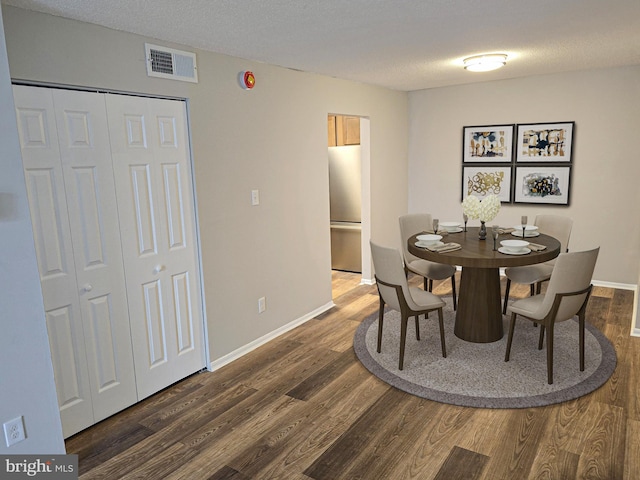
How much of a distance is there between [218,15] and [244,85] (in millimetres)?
1016

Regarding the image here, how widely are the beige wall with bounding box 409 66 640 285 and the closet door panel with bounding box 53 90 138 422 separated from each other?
14.0 ft

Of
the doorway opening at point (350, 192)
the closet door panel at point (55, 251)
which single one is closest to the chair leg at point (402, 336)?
the closet door panel at point (55, 251)

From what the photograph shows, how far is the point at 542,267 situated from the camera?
13.0 feet

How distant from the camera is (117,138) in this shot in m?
2.67

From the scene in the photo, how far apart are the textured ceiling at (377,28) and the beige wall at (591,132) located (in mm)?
688

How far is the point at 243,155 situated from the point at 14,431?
7.33 feet

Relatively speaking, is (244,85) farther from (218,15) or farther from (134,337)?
(134,337)

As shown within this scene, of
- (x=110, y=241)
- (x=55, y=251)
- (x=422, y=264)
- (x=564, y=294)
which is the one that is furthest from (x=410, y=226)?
(x=55, y=251)

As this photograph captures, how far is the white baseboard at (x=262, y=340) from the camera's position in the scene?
3452mm

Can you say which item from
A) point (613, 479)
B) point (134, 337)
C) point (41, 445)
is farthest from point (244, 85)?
point (613, 479)

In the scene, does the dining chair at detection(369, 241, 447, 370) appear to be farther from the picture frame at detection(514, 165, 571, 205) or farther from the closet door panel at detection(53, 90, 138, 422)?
the picture frame at detection(514, 165, 571, 205)

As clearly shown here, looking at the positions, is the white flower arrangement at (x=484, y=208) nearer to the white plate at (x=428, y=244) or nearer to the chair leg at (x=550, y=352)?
the white plate at (x=428, y=244)

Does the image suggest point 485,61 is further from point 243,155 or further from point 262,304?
point 262,304

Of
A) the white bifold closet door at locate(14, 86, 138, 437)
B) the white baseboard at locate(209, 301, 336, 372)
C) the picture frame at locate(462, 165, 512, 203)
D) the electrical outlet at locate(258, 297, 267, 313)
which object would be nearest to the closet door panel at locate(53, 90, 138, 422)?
the white bifold closet door at locate(14, 86, 138, 437)
